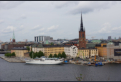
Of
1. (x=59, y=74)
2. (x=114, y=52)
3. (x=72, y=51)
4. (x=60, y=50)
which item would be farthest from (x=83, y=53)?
(x=59, y=74)

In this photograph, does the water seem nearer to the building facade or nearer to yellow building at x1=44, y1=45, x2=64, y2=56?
the building facade

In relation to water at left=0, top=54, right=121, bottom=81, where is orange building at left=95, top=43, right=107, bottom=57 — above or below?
above

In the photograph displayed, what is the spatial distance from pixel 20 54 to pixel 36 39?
90.9 meters

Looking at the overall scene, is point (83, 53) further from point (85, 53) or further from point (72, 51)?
point (72, 51)

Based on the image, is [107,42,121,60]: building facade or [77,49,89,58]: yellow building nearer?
[107,42,121,60]: building facade

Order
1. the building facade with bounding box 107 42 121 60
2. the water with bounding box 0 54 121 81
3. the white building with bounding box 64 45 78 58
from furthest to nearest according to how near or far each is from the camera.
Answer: the white building with bounding box 64 45 78 58
the building facade with bounding box 107 42 121 60
the water with bounding box 0 54 121 81

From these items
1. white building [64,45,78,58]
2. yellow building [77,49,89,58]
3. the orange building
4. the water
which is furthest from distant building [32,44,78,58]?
the water

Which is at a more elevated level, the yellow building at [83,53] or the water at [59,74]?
the yellow building at [83,53]

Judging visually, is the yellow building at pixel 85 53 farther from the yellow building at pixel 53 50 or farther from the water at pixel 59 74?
the water at pixel 59 74

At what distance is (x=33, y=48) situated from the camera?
5331 cm

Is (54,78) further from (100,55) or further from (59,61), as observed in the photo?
(100,55)

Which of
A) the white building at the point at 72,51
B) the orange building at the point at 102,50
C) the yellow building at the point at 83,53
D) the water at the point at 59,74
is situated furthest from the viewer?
the orange building at the point at 102,50

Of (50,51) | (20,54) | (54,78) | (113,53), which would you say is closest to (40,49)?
(50,51)

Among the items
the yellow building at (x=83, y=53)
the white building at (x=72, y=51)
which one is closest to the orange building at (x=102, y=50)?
the yellow building at (x=83, y=53)
